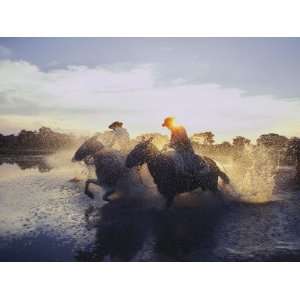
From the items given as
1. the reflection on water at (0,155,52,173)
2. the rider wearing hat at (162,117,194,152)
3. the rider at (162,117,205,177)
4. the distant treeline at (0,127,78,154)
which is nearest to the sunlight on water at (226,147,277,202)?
the rider at (162,117,205,177)

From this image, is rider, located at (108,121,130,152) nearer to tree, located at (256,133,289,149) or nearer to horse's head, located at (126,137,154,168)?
horse's head, located at (126,137,154,168)

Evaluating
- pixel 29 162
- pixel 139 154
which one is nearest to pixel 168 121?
pixel 139 154

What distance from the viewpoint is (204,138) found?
5.44 meters

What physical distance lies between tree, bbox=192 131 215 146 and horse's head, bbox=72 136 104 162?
127 centimetres

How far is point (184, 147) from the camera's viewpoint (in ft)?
18.0

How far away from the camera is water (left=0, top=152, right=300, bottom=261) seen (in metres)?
4.84

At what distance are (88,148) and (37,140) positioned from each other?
0.74m

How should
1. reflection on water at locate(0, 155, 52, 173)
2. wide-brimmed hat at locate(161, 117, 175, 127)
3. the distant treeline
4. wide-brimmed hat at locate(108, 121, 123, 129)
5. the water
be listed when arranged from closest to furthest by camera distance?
the water → wide-brimmed hat at locate(108, 121, 123, 129) → wide-brimmed hat at locate(161, 117, 175, 127) → the distant treeline → reflection on water at locate(0, 155, 52, 173)

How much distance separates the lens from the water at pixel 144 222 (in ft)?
15.9

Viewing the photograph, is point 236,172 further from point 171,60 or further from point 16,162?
point 16,162

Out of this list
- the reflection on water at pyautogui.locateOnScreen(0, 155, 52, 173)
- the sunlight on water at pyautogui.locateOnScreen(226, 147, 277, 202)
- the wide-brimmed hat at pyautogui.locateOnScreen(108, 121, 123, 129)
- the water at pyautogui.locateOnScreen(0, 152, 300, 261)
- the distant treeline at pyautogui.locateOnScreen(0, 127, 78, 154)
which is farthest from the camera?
the reflection on water at pyautogui.locateOnScreen(0, 155, 52, 173)

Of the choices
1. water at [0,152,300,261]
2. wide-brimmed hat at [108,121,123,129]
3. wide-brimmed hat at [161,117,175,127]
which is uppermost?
wide-brimmed hat at [161,117,175,127]

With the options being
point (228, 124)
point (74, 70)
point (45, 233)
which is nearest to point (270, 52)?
point (228, 124)
